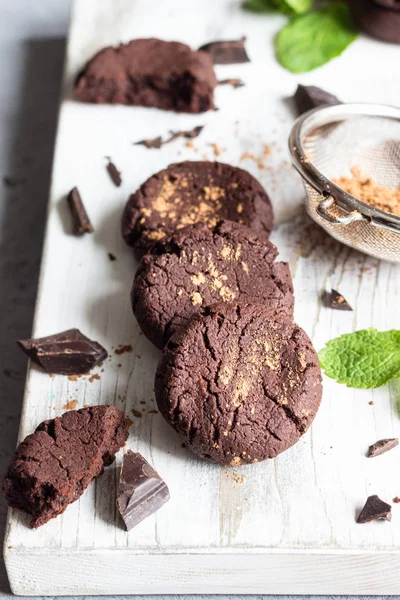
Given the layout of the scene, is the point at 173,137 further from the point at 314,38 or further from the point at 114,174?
the point at 314,38

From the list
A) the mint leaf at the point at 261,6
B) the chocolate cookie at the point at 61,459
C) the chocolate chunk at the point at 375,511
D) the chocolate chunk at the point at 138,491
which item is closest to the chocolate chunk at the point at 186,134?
the mint leaf at the point at 261,6

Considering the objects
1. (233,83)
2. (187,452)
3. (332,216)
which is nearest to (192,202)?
(332,216)

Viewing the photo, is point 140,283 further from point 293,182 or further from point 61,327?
point 293,182

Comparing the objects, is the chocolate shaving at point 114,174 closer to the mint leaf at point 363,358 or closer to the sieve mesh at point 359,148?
the sieve mesh at point 359,148

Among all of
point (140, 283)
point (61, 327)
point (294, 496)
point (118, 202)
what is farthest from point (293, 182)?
point (294, 496)

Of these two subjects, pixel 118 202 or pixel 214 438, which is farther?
pixel 118 202

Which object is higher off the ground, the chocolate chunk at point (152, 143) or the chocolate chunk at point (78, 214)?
the chocolate chunk at point (152, 143)

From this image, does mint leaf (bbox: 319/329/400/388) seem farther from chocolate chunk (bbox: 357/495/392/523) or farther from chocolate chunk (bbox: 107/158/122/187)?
chocolate chunk (bbox: 107/158/122/187)
